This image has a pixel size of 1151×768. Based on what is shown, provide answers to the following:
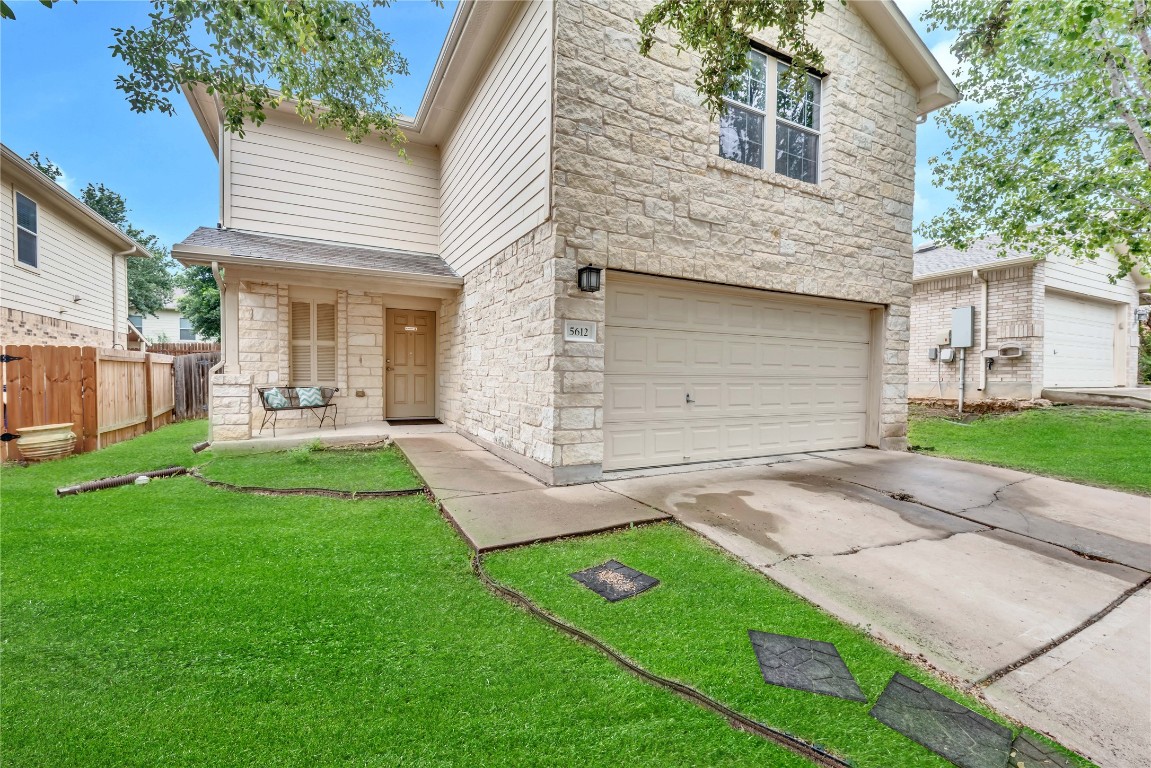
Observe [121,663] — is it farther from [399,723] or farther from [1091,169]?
[1091,169]

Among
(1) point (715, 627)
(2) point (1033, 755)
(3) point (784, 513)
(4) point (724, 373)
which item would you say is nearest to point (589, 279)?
(4) point (724, 373)

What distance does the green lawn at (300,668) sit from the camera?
1.54 m

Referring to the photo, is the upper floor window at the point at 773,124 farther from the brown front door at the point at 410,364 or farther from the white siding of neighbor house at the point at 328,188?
the brown front door at the point at 410,364

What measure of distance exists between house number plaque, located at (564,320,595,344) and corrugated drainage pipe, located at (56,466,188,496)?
458cm

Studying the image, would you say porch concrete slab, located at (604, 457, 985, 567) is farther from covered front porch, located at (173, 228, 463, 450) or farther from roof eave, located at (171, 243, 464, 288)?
covered front porch, located at (173, 228, 463, 450)

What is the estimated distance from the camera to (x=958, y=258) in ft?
40.2

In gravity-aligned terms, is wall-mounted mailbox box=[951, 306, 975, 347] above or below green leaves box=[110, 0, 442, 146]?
below

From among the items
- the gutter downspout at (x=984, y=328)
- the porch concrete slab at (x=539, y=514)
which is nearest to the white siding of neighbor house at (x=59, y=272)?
the porch concrete slab at (x=539, y=514)

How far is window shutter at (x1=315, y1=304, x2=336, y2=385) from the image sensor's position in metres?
7.96

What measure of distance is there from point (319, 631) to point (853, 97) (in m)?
8.24

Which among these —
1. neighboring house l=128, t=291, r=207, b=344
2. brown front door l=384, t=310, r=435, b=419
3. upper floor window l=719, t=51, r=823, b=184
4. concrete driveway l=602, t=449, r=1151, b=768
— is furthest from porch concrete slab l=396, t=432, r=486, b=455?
neighboring house l=128, t=291, r=207, b=344

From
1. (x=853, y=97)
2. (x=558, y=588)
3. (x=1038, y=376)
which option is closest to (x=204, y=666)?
(x=558, y=588)

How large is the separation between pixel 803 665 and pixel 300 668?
6.87ft

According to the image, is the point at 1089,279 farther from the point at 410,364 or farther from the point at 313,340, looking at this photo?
the point at 313,340
